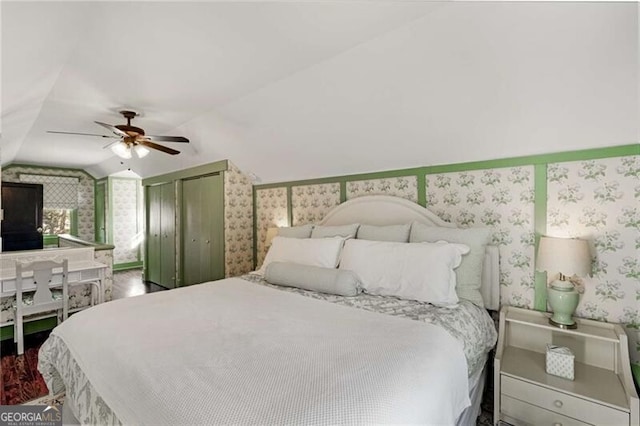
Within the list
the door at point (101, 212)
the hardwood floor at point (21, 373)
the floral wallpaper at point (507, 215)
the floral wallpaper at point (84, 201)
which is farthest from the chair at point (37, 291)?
the floral wallpaper at point (84, 201)

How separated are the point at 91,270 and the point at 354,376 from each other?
3626 mm

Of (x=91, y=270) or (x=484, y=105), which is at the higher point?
(x=484, y=105)

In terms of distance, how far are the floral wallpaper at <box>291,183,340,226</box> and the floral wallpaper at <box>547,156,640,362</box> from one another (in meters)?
1.97

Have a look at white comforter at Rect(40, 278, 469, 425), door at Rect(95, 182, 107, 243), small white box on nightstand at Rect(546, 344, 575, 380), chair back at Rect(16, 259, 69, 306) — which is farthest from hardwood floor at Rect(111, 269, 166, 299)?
small white box on nightstand at Rect(546, 344, 575, 380)

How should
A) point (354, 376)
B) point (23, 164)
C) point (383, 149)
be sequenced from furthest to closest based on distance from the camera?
1. point (23, 164)
2. point (383, 149)
3. point (354, 376)

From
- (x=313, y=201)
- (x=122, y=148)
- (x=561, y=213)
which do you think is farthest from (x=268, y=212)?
(x=561, y=213)

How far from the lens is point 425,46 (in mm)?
1799

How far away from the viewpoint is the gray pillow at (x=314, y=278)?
2.13 meters

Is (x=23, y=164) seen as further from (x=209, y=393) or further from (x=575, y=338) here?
(x=575, y=338)

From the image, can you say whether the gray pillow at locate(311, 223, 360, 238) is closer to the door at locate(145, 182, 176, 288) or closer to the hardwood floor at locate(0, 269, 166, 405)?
the hardwood floor at locate(0, 269, 166, 405)

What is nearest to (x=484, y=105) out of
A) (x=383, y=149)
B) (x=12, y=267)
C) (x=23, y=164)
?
(x=383, y=149)

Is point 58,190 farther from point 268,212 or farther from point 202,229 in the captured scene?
point 268,212

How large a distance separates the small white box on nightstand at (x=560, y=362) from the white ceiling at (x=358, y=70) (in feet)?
4.25

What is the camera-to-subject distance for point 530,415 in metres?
1.65
